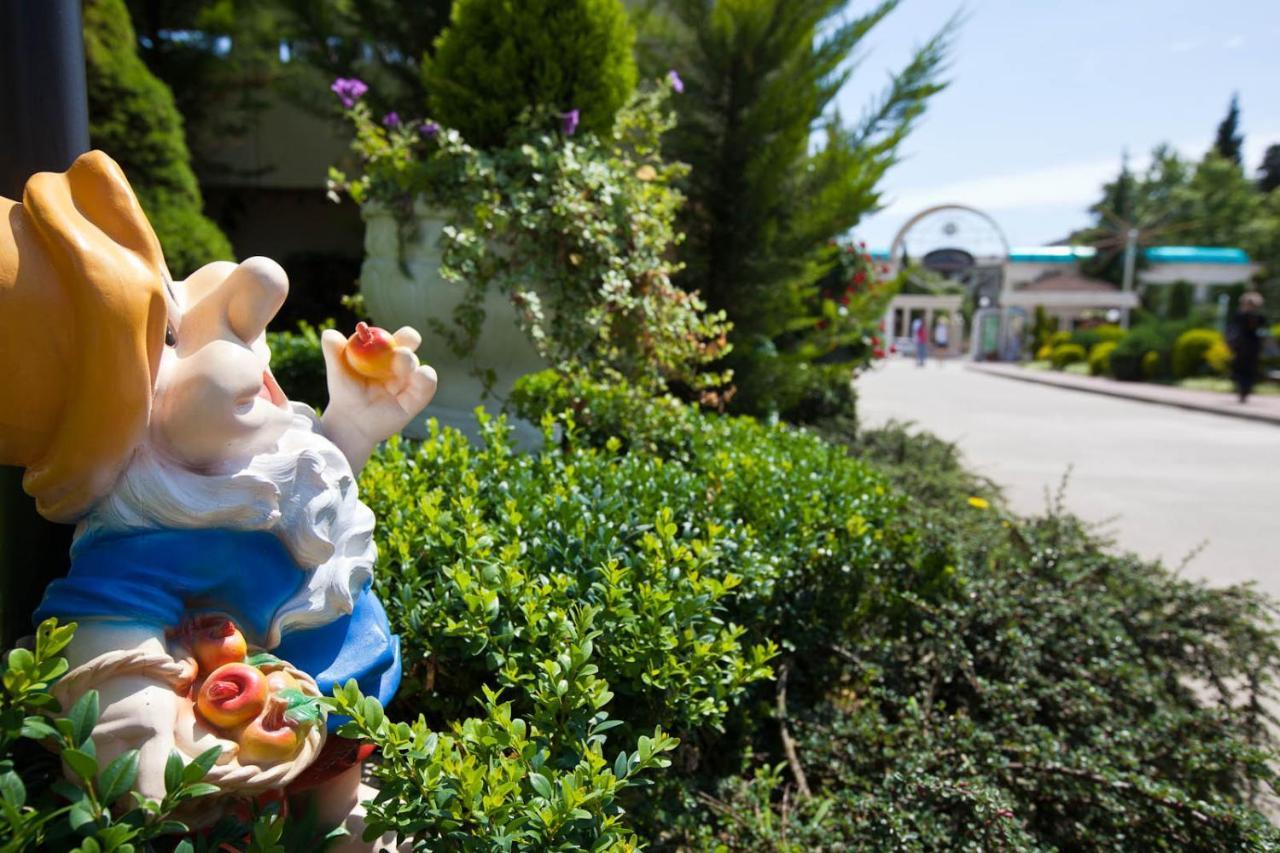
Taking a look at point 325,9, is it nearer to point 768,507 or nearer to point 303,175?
point 303,175

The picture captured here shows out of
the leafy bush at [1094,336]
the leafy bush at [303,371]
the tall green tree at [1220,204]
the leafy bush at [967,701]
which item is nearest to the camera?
the leafy bush at [967,701]

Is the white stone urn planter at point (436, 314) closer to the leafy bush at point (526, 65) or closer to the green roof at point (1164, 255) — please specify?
the leafy bush at point (526, 65)

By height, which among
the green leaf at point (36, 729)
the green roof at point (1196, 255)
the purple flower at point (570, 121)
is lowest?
the green leaf at point (36, 729)

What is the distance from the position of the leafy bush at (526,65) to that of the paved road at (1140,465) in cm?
278

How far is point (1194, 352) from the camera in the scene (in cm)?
1803

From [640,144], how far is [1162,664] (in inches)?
115

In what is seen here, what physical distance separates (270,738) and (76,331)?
0.55m

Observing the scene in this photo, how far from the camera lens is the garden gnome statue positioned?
1.00 m

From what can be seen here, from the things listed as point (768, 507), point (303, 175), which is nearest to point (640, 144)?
point (768, 507)

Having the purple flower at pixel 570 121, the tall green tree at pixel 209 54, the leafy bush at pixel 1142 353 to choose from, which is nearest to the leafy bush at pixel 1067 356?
the leafy bush at pixel 1142 353

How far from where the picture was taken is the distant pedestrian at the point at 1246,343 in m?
13.3

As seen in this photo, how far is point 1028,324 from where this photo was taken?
3170cm

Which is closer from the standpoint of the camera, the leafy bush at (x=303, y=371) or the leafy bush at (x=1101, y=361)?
the leafy bush at (x=303, y=371)

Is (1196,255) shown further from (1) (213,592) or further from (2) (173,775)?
(2) (173,775)
